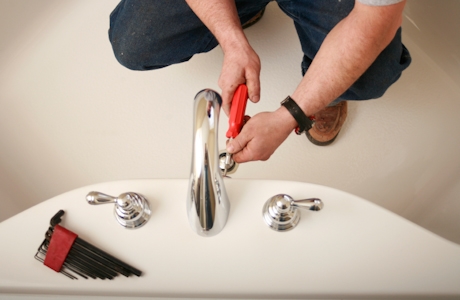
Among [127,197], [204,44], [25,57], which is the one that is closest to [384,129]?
[204,44]

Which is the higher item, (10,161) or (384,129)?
(10,161)

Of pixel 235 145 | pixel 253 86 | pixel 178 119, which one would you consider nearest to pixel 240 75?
pixel 253 86

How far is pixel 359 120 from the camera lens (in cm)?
95

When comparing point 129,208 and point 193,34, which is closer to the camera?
point 129,208

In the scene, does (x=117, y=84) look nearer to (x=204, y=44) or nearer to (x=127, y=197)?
(x=204, y=44)

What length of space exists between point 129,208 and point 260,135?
248mm

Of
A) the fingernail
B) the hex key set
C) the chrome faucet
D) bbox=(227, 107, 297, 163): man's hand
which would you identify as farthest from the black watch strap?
the hex key set

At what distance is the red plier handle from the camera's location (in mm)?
579

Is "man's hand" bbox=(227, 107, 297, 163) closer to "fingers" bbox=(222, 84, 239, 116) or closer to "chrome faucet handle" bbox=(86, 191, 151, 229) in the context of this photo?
"fingers" bbox=(222, 84, 239, 116)

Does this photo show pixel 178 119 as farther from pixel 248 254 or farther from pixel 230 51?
pixel 248 254

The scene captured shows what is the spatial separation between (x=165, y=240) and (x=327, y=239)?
21cm

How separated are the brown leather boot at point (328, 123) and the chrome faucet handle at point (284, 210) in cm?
46

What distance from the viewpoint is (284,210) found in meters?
0.45

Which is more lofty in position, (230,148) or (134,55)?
(134,55)
